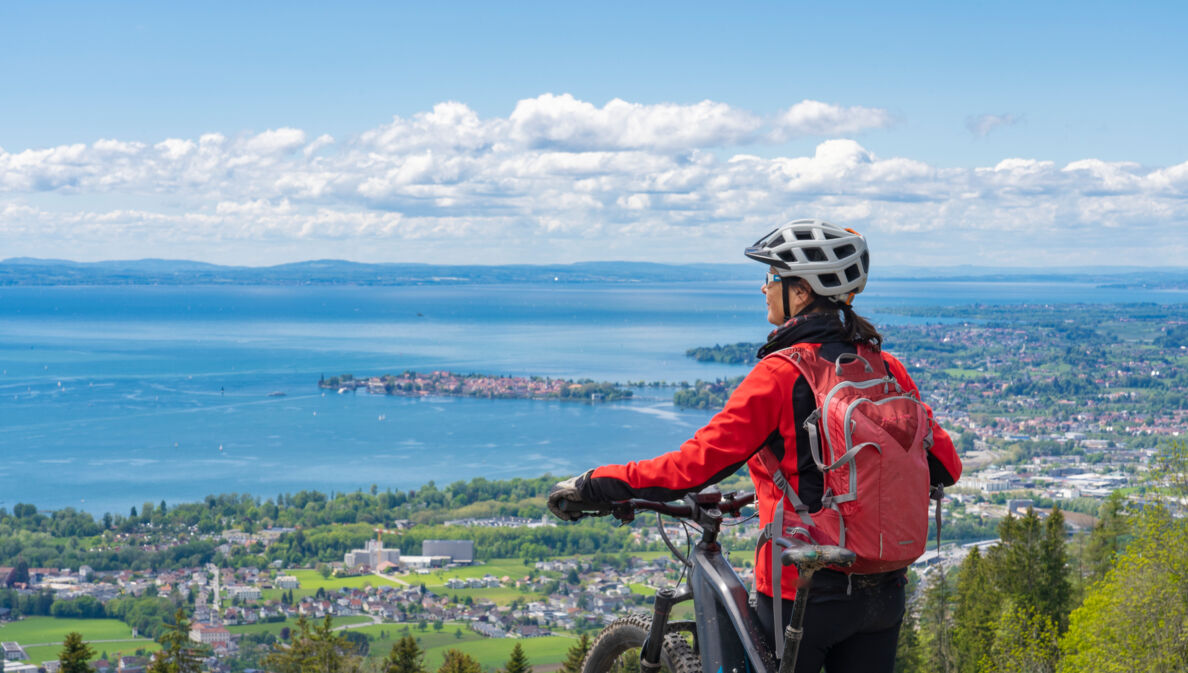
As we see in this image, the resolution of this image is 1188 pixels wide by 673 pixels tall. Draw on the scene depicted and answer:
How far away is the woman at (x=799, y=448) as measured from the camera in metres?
2.88

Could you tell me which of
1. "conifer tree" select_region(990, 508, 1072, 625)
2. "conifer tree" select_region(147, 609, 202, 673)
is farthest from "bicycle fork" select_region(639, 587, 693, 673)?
"conifer tree" select_region(990, 508, 1072, 625)

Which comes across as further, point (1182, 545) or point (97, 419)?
point (97, 419)

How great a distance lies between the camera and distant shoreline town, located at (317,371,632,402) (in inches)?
3897

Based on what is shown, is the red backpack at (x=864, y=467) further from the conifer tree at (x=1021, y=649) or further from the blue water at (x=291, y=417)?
the blue water at (x=291, y=417)

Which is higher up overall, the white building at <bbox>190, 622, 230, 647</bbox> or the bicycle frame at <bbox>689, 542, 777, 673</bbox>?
the bicycle frame at <bbox>689, 542, 777, 673</bbox>

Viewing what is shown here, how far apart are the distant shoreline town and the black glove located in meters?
92.2

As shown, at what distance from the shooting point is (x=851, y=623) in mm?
2939

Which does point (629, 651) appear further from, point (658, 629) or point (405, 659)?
point (405, 659)

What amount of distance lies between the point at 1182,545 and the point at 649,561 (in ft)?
115

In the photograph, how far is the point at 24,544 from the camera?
184 feet

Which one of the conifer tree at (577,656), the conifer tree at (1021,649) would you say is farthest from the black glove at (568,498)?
the conifer tree at (1021,649)

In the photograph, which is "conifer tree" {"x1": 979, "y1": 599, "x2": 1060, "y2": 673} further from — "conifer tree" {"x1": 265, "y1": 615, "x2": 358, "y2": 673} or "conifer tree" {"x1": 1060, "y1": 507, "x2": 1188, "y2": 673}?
"conifer tree" {"x1": 265, "y1": 615, "x2": 358, "y2": 673}

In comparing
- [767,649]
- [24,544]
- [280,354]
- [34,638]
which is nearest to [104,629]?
[34,638]

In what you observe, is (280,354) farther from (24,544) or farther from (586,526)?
(586,526)
